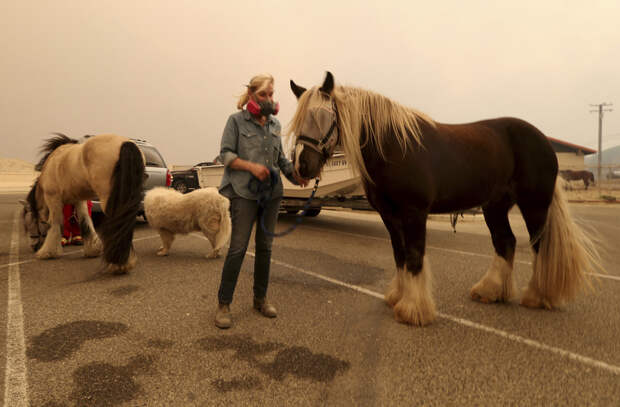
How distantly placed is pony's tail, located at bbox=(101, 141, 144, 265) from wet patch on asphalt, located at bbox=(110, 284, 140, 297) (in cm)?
49

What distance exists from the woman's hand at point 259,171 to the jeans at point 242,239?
0.27 metres

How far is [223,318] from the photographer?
8.66 feet

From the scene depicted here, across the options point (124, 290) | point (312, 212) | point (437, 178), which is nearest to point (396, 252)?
point (437, 178)

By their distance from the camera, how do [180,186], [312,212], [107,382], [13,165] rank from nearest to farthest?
[107,382]
[312,212]
[180,186]
[13,165]

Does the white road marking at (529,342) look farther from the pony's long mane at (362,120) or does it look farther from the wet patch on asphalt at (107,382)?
the wet patch on asphalt at (107,382)

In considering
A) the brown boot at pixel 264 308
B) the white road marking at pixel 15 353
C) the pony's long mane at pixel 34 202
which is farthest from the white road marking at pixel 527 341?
the pony's long mane at pixel 34 202

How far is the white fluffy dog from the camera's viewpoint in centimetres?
470

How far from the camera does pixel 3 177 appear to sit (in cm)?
3456

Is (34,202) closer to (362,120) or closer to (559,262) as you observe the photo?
(362,120)

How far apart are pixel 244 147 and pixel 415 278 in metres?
1.88

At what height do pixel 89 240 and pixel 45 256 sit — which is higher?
pixel 89 240

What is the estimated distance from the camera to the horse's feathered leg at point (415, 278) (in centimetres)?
262

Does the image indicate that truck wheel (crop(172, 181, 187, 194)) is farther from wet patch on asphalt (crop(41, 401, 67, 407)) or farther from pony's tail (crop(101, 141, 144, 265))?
wet patch on asphalt (crop(41, 401, 67, 407))

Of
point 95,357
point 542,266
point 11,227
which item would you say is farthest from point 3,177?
point 542,266
